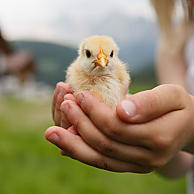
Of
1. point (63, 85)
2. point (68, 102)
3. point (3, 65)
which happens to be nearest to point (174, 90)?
point (68, 102)

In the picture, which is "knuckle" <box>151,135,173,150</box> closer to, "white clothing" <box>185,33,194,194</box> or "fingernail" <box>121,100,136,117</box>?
"fingernail" <box>121,100,136,117</box>

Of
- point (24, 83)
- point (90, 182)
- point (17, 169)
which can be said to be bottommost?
point (90, 182)

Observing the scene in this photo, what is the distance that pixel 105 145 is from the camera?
753mm

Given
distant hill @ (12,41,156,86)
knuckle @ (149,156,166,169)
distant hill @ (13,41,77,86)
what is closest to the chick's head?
knuckle @ (149,156,166,169)

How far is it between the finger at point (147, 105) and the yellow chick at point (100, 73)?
0.75ft

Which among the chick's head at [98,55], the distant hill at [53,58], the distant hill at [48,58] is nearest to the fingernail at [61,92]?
the chick's head at [98,55]

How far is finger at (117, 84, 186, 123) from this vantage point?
67cm

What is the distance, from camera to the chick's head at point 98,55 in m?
0.91

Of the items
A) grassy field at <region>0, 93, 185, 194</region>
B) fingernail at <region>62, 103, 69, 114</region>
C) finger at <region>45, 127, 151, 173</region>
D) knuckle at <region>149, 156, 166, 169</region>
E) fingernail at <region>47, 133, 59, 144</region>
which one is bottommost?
grassy field at <region>0, 93, 185, 194</region>

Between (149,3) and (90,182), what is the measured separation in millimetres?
1606

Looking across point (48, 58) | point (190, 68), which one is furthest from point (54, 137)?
point (48, 58)

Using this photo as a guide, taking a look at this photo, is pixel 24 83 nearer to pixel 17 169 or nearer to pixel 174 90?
pixel 17 169

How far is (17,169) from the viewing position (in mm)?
2535

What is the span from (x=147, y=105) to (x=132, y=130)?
8 cm
